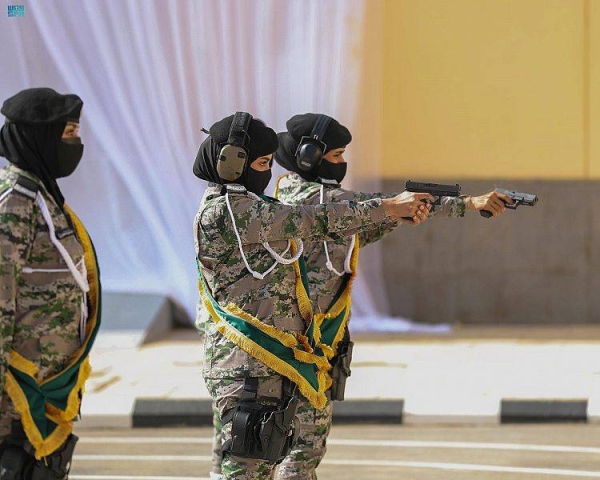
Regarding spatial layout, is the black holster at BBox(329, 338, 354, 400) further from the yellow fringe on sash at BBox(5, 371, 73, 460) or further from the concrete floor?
the yellow fringe on sash at BBox(5, 371, 73, 460)

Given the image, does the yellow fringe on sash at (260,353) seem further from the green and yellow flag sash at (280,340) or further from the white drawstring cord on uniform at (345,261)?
the white drawstring cord on uniform at (345,261)

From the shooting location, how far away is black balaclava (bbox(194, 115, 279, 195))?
16.8 ft

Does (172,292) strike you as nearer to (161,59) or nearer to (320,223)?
(161,59)

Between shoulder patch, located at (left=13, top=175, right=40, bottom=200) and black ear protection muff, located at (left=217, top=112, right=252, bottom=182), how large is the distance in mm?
824

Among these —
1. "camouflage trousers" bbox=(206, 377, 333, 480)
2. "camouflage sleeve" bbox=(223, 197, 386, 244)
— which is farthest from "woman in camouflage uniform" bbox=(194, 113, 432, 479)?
"camouflage trousers" bbox=(206, 377, 333, 480)

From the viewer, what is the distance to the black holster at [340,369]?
5984 millimetres

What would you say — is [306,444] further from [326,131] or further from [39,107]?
[39,107]

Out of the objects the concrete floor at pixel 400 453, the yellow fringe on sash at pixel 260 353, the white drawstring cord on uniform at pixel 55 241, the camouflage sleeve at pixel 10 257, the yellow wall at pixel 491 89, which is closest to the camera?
the camouflage sleeve at pixel 10 257

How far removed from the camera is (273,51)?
38.5 feet

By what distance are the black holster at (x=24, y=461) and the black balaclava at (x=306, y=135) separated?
83.6 inches

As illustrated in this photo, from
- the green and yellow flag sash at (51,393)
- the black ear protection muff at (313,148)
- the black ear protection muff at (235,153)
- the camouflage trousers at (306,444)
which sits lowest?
the camouflage trousers at (306,444)

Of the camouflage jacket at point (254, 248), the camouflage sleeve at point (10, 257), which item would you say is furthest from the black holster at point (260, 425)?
the camouflage sleeve at point (10, 257)

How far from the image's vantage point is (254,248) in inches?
201

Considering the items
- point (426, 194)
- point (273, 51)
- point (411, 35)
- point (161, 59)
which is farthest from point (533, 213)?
point (426, 194)
